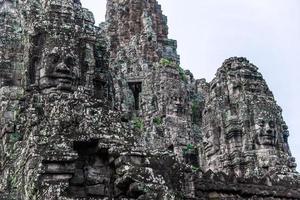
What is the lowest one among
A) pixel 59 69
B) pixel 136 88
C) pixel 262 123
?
pixel 59 69

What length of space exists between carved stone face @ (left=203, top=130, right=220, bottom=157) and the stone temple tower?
39 mm

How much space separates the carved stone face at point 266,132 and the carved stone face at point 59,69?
976 cm

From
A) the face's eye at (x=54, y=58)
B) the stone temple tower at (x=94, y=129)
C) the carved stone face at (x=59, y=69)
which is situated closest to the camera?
the stone temple tower at (x=94, y=129)

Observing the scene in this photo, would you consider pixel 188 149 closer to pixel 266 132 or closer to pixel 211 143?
pixel 211 143

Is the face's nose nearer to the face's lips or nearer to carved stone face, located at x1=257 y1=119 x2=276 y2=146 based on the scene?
carved stone face, located at x1=257 y1=119 x2=276 y2=146

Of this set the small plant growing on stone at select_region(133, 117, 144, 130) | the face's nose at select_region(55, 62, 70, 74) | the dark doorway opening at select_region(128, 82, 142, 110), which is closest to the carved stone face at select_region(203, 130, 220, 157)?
the face's nose at select_region(55, 62, 70, 74)

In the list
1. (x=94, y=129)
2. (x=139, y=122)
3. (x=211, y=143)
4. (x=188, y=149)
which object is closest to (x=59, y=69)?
(x=94, y=129)

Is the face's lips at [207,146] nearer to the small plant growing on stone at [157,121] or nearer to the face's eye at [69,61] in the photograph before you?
the face's eye at [69,61]

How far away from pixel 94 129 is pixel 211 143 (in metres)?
13.2

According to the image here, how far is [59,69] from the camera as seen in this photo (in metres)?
13.7

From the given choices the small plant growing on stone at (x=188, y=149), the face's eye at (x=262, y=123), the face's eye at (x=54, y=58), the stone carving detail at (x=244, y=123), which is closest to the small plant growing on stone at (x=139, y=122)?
the small plant growing on stone at (x=188, y=149)

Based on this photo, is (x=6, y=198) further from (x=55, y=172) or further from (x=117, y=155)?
(x=117, y=155)

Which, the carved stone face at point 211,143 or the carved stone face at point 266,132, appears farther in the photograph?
the carved stone face at point 211,143

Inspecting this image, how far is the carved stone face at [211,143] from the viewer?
23484 mm
